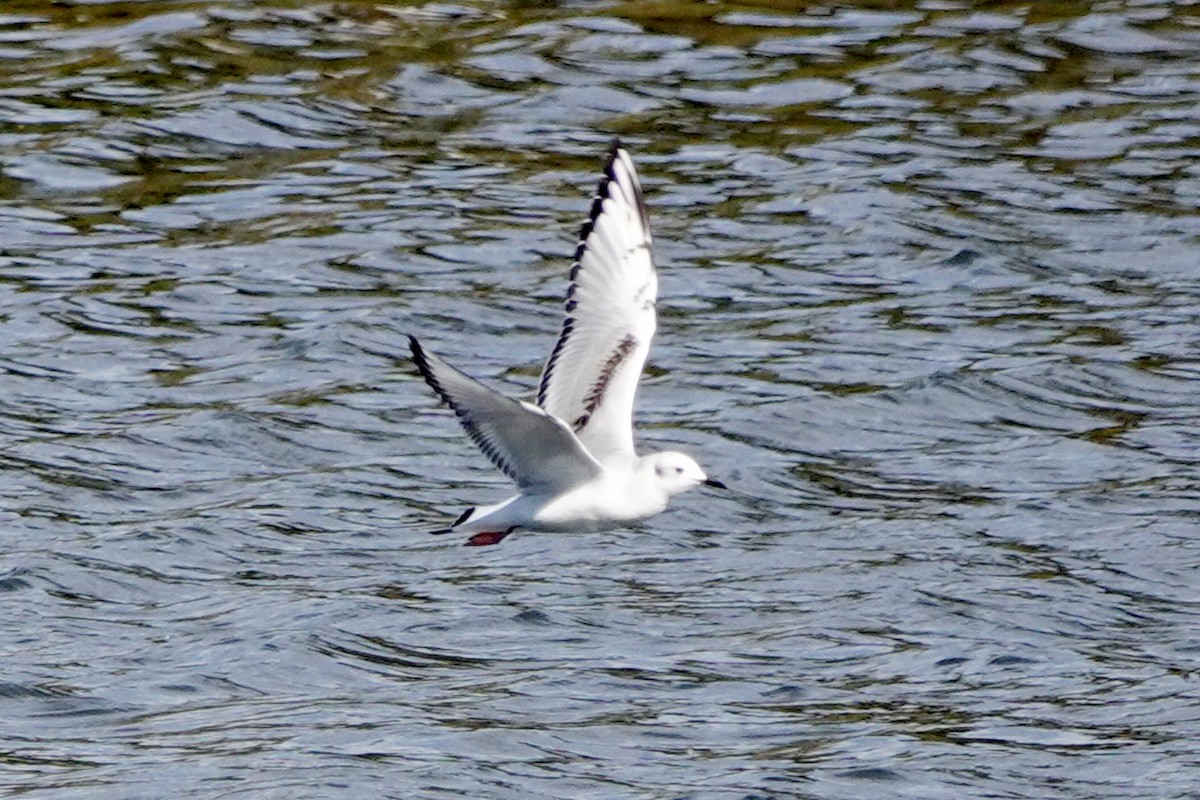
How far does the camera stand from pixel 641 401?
49.2 feet

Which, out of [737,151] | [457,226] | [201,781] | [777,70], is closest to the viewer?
[201,781]

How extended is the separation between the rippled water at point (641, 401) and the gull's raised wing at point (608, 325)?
139 cm

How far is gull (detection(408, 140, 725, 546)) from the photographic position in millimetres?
10000

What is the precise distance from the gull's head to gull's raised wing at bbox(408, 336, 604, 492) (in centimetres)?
47

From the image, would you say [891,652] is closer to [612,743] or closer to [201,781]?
[612,743]

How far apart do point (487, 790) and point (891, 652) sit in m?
2.56

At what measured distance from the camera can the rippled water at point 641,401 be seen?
35.7ft

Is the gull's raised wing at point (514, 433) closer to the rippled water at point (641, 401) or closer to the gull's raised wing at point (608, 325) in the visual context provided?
the gull's raised wing at point (608, 325)

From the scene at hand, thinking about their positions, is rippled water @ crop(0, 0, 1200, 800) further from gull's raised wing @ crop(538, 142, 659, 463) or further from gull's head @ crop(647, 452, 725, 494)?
gull's raised wing @ crop(538, 142, 659, 463)

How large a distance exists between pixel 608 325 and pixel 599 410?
40 cm

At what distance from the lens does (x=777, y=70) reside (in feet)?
67.9

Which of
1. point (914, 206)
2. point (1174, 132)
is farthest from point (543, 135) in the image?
point (1174, 132)

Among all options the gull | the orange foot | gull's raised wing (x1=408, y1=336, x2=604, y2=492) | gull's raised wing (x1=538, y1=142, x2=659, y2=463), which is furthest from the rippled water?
gull's raised wing (x1=538, y1=142, x2=659, y2=463)

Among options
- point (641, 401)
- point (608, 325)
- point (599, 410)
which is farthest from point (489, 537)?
point (641, 401)
